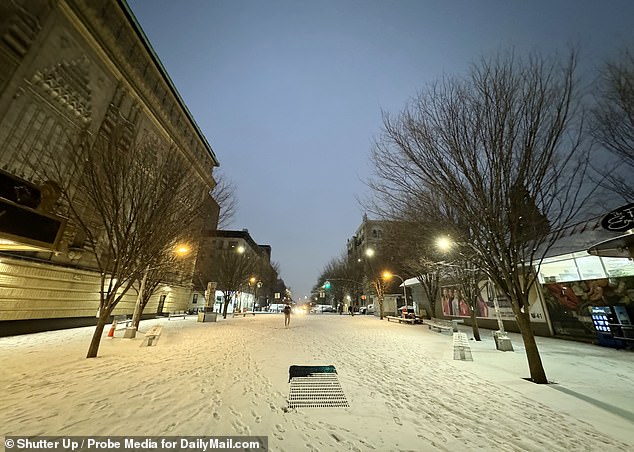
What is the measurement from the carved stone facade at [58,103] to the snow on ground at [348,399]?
5.25 meters

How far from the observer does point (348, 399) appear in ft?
16.6

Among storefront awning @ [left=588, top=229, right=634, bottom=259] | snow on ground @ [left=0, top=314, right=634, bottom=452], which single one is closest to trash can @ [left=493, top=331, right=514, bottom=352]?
snow on ground @ [left=0, top=314, right=634, bottom=452]

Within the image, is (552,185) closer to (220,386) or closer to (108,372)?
(220,386)

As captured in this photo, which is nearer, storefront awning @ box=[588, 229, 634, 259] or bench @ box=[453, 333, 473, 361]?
storefront awning @ box=[588, 229, 634, 259]

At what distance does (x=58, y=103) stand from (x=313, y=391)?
822 inches

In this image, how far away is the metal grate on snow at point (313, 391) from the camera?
4.74m

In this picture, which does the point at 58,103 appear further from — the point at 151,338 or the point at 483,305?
the point at 483,305

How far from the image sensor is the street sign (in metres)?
7.54

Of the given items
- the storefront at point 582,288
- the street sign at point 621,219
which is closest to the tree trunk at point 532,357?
the street sign at point 621,219

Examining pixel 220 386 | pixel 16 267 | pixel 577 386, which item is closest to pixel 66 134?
pixel 16 267

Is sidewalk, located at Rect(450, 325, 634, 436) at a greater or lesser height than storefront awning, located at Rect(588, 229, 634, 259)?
lesser

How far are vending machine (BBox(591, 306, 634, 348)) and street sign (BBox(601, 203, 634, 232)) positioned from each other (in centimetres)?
576

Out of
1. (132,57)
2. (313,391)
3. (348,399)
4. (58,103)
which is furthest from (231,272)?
(348,399)

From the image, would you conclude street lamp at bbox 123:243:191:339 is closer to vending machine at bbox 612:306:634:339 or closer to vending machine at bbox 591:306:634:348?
vending machine at bbox 591:306:634:348
